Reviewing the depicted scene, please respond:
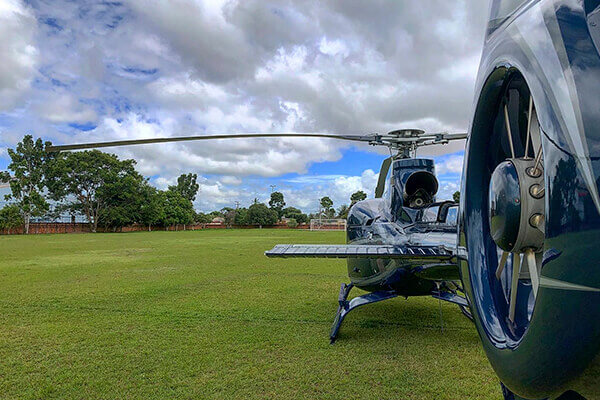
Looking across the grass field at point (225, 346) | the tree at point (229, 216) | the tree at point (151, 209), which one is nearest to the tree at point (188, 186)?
the tree at point (229, 216)

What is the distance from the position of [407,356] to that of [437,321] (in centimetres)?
157

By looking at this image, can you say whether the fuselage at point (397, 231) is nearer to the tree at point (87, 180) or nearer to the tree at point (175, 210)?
the tree at point (87, 180)

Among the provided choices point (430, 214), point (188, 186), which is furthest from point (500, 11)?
point (188, 186)

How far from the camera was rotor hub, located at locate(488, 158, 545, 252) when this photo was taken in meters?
1.11

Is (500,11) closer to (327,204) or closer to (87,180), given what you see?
(87,180)

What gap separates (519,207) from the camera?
112 centimetres

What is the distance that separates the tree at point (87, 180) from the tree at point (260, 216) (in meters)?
20.8

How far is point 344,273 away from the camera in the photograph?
963 cm

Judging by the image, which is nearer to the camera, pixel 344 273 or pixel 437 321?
pixel 437 321

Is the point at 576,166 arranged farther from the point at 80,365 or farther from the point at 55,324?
the point at 55,324

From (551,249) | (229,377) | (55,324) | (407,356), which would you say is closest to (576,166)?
(551,249)

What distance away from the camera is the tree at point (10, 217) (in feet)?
114

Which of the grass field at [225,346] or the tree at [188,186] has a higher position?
the tree at [188,186]

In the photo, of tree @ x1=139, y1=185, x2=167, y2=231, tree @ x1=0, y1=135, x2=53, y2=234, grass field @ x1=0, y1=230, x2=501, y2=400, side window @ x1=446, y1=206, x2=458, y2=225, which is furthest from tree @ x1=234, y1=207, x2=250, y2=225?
side window @ x1=446, y1=206, x2=458, y2=225
